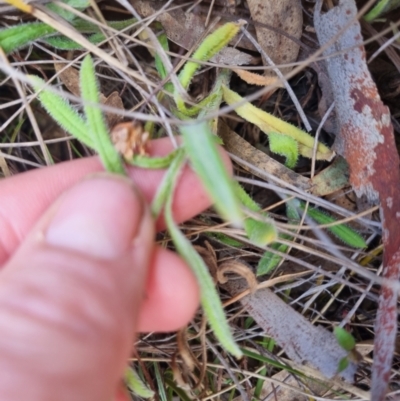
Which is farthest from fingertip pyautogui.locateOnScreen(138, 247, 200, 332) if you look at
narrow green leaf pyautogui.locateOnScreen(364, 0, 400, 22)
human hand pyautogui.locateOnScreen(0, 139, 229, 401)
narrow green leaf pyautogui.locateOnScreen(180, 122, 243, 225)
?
narrow green leaf pyautogui.locateOnScreen(364, 0, 400, 22)

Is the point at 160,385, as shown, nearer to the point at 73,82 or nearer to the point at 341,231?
the point at 341,231

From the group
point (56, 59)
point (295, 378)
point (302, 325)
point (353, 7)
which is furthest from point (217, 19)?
point (295, 378)

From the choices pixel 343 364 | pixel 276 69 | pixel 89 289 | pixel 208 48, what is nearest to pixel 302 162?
pixel 276 69

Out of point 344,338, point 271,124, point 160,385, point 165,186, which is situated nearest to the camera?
point 165,186

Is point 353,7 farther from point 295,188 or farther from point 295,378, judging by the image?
point 295,378

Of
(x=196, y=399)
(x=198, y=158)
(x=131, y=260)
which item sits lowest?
A: (x=196, y=399)

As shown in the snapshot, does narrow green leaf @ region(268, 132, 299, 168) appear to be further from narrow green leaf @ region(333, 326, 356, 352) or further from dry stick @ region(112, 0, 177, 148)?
narrow green leaf @ region(333, 326, 356, 352)

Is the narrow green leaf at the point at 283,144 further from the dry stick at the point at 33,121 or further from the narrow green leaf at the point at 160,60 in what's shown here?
the dry stick at the point at 33,121
